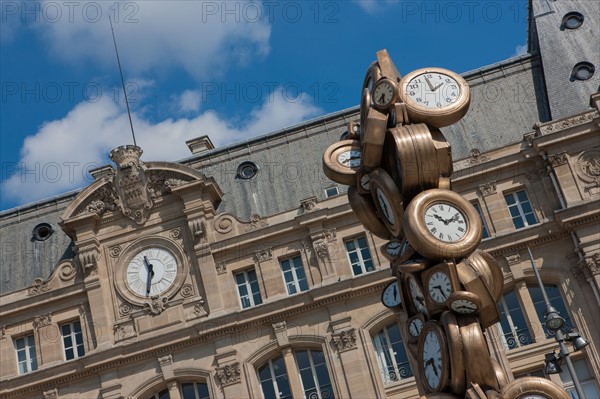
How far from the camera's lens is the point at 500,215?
38344 mm

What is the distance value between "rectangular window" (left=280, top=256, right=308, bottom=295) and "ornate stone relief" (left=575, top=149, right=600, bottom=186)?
1135cm

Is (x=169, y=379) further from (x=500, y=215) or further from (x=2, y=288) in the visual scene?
(x=500, y=215)

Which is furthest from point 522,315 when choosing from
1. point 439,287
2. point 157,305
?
point 439,287

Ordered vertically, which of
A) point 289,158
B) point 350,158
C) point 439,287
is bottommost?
point 439,287

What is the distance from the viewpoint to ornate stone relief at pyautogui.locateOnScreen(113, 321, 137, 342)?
128 feet

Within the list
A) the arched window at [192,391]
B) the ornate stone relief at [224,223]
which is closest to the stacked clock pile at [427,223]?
the arched window at [192,391]

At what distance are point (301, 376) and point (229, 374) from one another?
2.72 metres

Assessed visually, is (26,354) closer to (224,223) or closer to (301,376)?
(224,223)

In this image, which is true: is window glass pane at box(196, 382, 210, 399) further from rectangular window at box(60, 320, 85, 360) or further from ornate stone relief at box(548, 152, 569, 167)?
ornate stone relief at box(548, 152, 569, 167)

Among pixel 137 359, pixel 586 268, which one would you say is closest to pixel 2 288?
pixel 137 359

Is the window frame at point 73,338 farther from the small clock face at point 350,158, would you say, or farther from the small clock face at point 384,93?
the small clock face at point 384,93

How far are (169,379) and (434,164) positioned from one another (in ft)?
76.8

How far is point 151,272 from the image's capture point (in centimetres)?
3991

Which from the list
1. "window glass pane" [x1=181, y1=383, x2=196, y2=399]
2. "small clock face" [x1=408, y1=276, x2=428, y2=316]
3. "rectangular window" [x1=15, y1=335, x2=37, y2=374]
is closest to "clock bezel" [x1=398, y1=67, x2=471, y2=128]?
"small clock face" [x1=408, y1=276, x2=428, y2=316]
